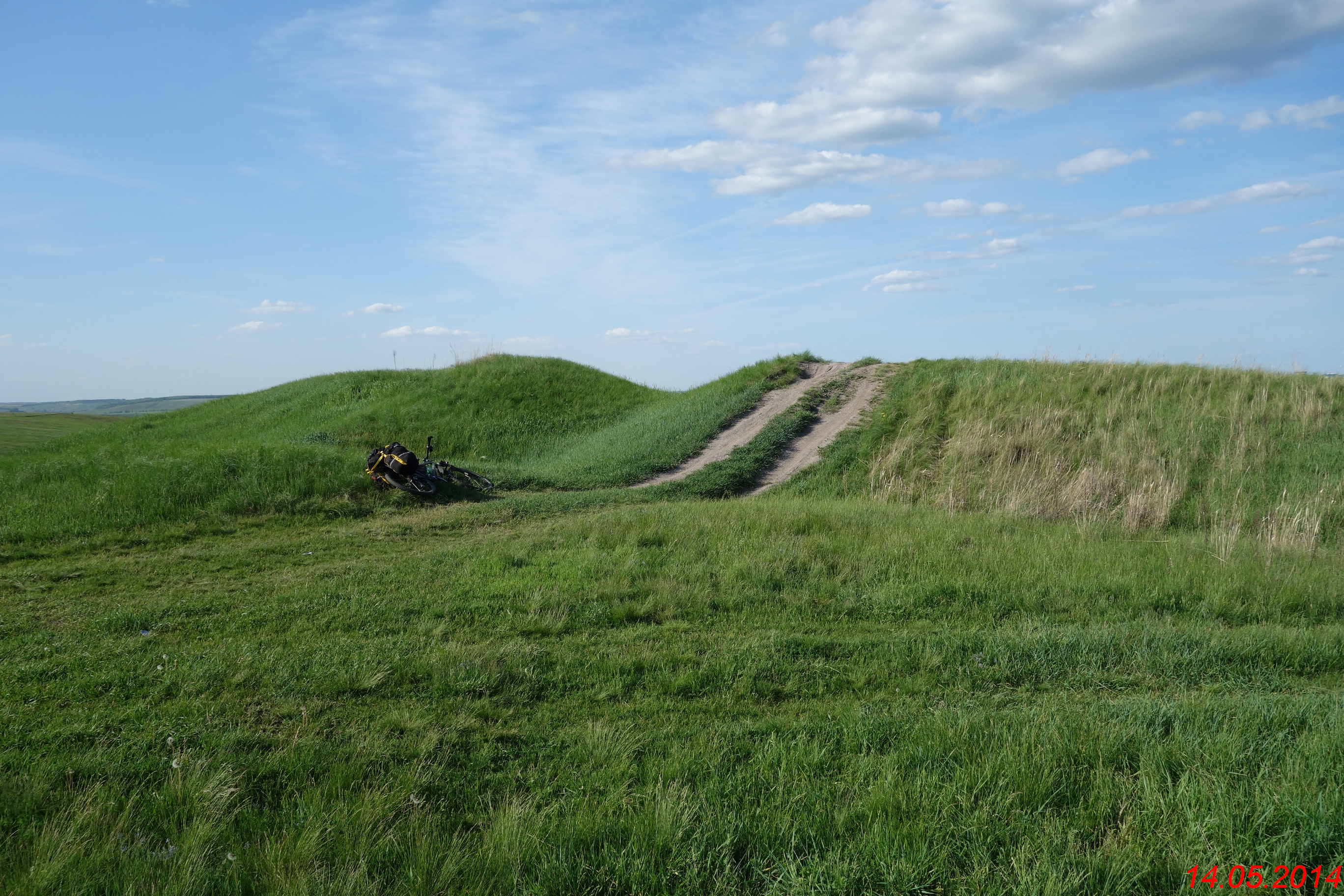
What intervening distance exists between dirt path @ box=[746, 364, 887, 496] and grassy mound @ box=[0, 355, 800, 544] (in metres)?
2.30

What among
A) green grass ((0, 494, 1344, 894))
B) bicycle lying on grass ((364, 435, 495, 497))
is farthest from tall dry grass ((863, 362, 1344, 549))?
bicycle lying on grass ((364, 435, 495, 497))

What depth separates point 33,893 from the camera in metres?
2.78

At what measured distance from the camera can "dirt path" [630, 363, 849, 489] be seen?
1673 centimetres

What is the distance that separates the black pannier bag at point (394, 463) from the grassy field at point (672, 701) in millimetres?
1622

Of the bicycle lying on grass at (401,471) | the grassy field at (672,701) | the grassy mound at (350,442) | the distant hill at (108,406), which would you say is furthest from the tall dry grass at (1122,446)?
the distant hill at (108,406)

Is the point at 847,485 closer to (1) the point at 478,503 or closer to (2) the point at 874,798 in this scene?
(1) the point at 478,503

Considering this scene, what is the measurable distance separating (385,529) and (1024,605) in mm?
8802

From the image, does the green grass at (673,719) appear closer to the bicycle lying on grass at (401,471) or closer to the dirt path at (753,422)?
the bicycle lying on grass at (401,471)

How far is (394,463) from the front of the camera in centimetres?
1302

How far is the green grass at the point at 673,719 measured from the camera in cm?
308

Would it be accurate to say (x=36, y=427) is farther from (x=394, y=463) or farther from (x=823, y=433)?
(x=823, y=433)

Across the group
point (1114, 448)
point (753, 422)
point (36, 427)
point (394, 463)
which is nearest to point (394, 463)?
point (394, 463)

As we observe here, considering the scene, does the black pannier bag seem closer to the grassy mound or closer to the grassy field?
the grassy mound

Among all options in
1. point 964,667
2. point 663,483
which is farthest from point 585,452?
point 964,667
